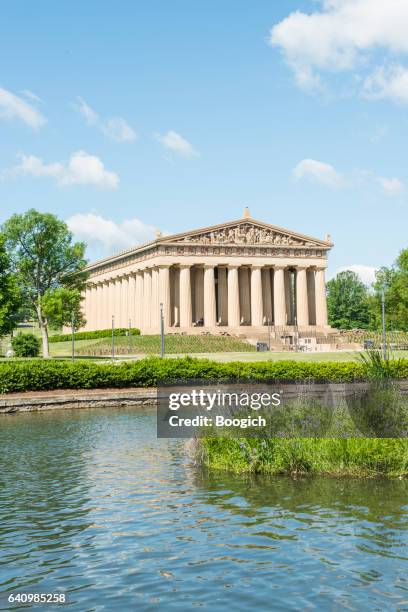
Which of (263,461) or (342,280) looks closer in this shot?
(263,461)

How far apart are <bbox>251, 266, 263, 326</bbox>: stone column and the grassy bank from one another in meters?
80.7

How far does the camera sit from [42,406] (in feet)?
108

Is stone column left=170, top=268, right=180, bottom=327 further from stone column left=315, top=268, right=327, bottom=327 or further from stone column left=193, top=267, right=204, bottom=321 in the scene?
stone column left=315, top=268, right=327, bottom=327

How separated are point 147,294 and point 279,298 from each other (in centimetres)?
1749

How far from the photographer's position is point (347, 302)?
134750 mm

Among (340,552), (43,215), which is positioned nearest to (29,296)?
(43,215)

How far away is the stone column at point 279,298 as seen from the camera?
322ft

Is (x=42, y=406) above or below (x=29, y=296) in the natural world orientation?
below

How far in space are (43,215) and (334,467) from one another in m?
59.1

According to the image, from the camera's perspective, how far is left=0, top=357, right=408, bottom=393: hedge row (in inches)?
1366

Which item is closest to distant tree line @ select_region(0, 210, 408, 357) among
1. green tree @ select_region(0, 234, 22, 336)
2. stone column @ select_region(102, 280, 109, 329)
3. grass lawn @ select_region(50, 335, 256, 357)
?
grass lawn @ select_region(50, 335, 256, 357)

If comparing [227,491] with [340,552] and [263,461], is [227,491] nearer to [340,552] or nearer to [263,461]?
[263,461]

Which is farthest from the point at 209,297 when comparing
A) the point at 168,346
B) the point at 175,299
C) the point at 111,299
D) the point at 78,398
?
the point at 78,398

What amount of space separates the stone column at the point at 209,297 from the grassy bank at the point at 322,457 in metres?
77.2
